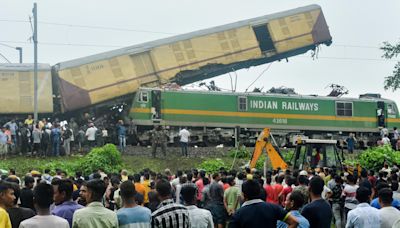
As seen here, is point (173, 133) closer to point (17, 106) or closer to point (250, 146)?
point (250, 146)

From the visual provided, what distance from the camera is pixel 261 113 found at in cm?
3294

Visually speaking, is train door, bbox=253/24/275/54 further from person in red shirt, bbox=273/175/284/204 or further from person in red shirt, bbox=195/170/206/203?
person in red shirt, bbox=273/175/284/204

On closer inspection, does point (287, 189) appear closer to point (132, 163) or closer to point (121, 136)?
point (132, 163)

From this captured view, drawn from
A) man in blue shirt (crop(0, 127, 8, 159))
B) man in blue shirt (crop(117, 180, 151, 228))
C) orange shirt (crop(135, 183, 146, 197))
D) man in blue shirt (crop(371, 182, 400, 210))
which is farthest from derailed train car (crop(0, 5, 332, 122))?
man in blue shirt (crop(117, 180, 151, 228))

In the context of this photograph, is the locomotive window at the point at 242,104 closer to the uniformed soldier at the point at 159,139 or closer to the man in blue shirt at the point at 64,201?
the uniformed soldier at the point at 159,139

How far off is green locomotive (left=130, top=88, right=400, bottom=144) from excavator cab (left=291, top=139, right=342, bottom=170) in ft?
40.4

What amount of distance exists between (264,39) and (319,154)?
1476cm

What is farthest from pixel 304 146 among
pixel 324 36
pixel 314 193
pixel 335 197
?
pixel 324 36

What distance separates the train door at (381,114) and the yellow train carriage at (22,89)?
17.3 meters

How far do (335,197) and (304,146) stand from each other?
19.8ft

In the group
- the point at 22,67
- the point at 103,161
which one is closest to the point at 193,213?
the point at 103,161

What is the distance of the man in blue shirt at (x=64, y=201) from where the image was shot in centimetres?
731

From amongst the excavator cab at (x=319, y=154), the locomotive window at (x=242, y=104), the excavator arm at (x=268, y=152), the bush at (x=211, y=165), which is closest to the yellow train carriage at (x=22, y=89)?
the bush at (x=211, y=165)

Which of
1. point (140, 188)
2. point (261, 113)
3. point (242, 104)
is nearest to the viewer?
point (140, 188)
